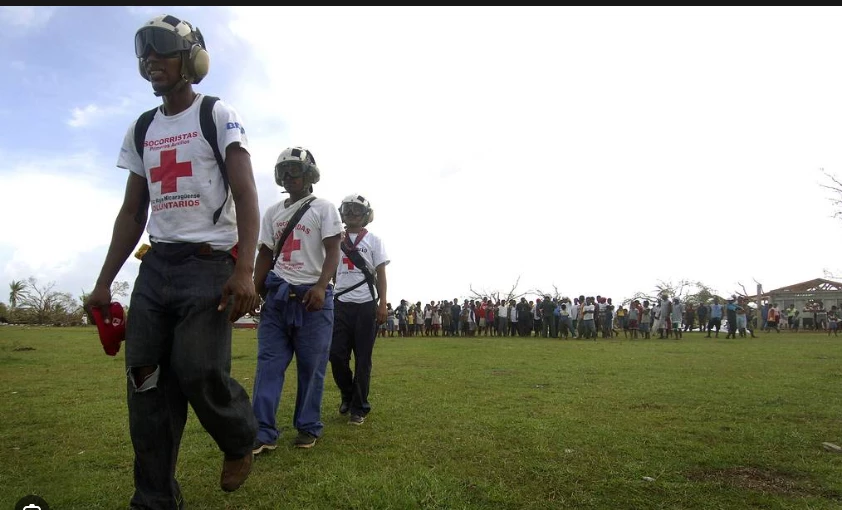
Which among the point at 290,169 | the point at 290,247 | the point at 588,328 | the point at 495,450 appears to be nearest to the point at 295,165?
the point at 290,169

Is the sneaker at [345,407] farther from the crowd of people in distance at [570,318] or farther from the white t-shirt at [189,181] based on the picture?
the crowd of people in distance at [570,318]

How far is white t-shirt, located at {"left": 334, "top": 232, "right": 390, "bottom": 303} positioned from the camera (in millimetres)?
5578

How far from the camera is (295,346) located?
4496mm

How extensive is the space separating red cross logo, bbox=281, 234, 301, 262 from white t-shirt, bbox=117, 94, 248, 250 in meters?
1.70

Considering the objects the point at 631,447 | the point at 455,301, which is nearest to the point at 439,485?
the point at 631,447

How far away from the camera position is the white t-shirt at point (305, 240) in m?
4.54

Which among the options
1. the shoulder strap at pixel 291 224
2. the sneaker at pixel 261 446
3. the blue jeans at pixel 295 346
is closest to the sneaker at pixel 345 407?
the blue jeans at pixel 295 346

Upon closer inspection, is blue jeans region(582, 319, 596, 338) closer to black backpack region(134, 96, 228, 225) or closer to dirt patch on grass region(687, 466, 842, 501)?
dirt patch on grass region(687, 466, 842, 501)

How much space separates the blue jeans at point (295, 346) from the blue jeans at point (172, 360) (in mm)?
1538

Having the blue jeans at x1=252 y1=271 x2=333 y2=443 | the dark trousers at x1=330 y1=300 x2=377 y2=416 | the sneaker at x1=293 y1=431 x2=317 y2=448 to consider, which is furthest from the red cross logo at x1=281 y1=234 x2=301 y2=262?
the sneaker at x1=293 y1=431 x2=317 y2=448

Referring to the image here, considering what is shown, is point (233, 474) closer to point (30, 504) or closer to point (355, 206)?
point (30, 504)

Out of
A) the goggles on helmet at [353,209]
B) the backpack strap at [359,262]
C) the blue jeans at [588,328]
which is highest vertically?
the goggles on helmet at [353,209]

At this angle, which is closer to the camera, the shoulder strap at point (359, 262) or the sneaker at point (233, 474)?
the sneaker at point (233, 474)

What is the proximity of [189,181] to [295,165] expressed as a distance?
6.06 ft
